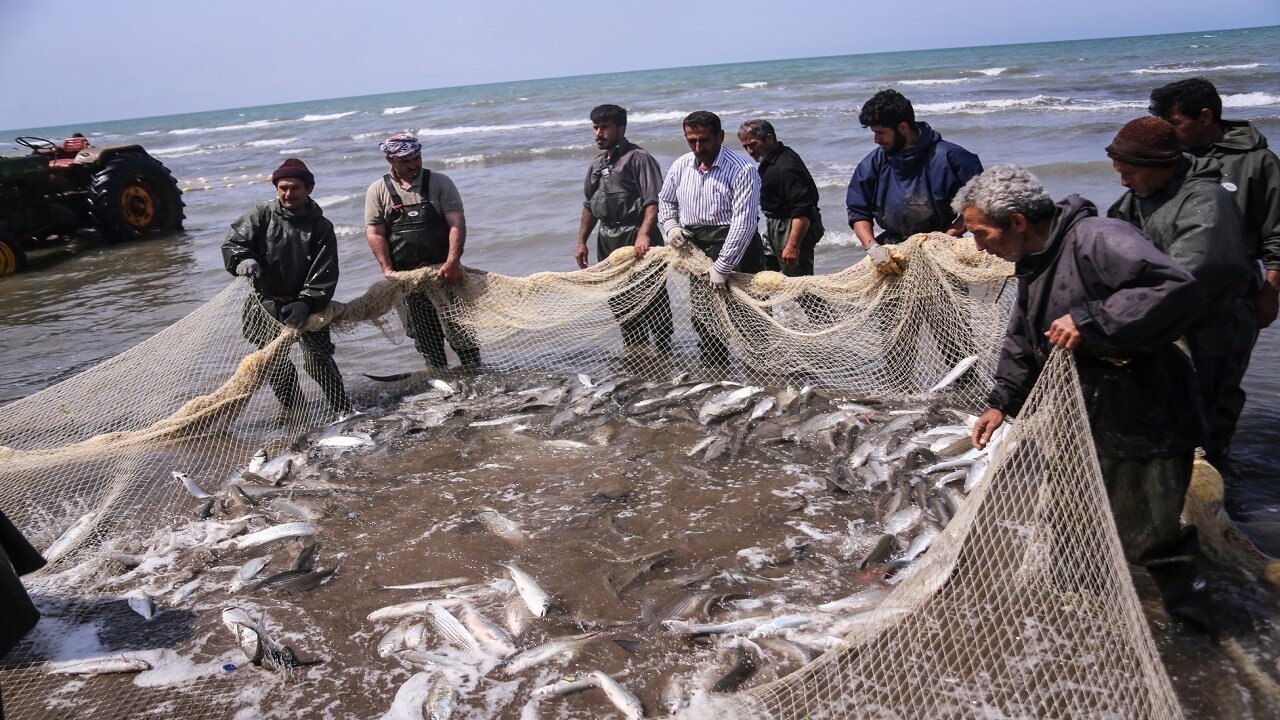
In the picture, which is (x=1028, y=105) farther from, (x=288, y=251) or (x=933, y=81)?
(x=288, y=251)

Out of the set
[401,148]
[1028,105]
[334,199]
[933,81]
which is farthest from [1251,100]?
[401,148]

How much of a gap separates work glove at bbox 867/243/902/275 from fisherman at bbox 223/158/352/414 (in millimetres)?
4300

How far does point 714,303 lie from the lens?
7348 mm

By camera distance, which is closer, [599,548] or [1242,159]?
[1242,159]

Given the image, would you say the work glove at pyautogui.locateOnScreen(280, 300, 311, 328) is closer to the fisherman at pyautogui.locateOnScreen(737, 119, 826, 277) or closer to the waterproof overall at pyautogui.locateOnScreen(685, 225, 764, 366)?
the waterproof overall at pyautogui.locateOnScreen(685, 225, 764, 366)

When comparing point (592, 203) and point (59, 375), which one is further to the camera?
point (59, 375)

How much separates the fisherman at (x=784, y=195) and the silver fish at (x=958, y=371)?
1.56m

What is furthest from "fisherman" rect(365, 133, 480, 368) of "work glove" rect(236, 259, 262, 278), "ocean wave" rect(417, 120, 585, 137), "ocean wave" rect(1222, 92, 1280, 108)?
"ocean wave" rect(417, 120, 585, 137)

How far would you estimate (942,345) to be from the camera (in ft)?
22.1

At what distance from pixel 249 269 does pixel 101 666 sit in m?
3.61

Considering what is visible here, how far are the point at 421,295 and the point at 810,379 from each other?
11.8 feet

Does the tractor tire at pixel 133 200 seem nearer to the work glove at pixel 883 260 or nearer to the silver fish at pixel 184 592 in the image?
the silver fish at pixel 184 592

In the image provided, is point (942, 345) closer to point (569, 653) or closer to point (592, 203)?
point (592, 203)

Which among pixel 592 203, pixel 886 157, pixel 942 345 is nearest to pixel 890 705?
pixel 942 345
